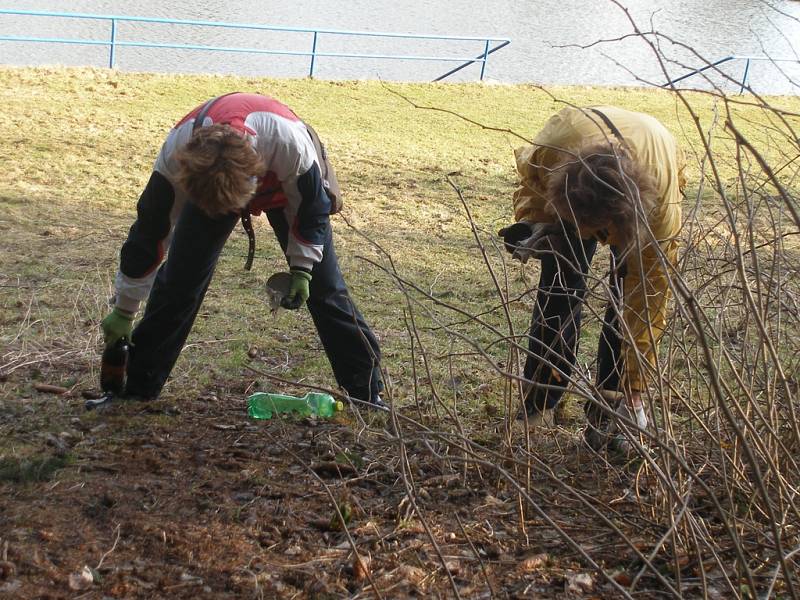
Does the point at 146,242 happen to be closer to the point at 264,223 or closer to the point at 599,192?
the point at 599,192

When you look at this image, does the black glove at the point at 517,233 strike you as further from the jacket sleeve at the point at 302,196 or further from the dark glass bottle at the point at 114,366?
the dark glass bottle at the point at 114,366

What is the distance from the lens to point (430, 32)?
829 inches

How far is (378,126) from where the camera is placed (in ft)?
40.7

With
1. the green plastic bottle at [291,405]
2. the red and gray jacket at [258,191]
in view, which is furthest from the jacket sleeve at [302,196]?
the green plastic bottle at [291,405]

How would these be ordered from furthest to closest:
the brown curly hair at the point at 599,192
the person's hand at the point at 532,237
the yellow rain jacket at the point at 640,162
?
the person's hand at the point at 532,237 → the yellow rain jacket at the point at 640,162 → the brown curly hair at the point at 599,192

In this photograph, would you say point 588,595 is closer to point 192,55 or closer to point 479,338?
point 479,338

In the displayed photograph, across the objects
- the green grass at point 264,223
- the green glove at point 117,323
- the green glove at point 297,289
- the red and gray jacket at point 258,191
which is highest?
the red and gray jacket at point 258,191

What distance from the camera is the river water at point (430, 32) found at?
1738cm

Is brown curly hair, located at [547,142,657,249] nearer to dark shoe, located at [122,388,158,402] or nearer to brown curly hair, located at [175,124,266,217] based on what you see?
brown curly hair, located at [175,124,266,217]

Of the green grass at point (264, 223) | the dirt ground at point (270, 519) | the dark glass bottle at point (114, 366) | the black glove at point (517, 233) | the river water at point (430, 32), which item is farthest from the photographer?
the river water at point (430, 32)

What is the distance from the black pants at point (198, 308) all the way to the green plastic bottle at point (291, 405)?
0.12 m

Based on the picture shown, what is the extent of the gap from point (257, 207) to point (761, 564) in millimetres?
2223

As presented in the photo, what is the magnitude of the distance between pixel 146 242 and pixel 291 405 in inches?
38.3

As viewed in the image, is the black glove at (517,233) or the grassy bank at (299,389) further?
the black glove at (517,233)
